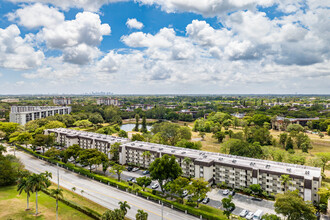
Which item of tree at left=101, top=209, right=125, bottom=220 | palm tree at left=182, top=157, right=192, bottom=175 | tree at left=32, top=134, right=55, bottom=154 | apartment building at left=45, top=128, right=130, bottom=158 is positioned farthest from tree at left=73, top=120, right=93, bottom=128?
tree at left=101, top=209, right=125, bottom=220

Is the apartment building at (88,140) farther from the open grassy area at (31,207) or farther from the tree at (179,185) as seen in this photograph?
the tree at (179,185)

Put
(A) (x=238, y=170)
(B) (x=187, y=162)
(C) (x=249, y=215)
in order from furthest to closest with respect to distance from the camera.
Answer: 1. (B) (x=187, y=162)
2. (A) (x=238, y=170)
3. (C) (x=249, y=215)

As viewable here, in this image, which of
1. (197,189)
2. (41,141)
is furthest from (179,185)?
(41,141)

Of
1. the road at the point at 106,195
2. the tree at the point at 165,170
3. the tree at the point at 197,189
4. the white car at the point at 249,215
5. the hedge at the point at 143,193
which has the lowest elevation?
the road at the point at 106,195

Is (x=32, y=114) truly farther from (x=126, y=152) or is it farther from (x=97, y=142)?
(x=126, y=152)

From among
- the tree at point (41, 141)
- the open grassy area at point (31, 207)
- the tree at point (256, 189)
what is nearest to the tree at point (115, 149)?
the open grassy area at point (31, 207)

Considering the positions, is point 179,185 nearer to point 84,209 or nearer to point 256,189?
point 256,189

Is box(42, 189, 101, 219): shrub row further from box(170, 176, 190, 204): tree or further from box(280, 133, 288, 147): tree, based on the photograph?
box(280, 133, 288, 147): tree

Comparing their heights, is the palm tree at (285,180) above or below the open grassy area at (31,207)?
above
